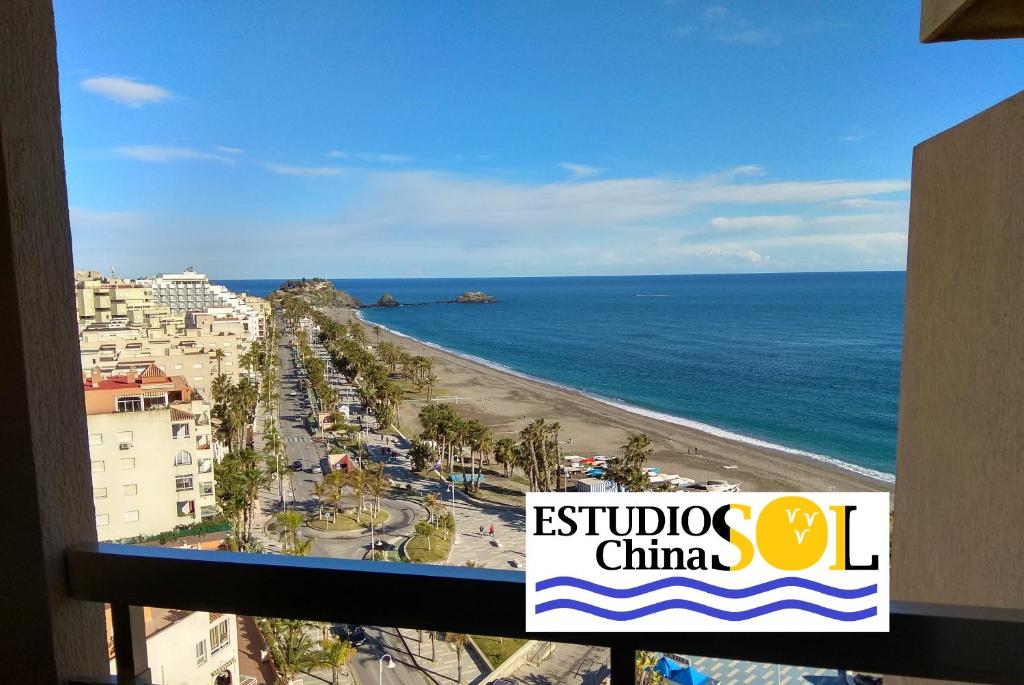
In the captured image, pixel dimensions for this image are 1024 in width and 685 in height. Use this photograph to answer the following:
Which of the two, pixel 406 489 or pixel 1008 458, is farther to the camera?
pixel 406 489

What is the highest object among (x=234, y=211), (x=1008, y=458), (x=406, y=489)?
(x=234, y=211)

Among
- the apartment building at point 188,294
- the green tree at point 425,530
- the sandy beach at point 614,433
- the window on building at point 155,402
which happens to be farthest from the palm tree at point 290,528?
the apartment building at point 188,294

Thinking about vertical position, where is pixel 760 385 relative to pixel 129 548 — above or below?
below

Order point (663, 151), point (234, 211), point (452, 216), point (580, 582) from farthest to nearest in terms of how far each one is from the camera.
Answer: point (452, 216) < point (663, 151) < point (234, 211) < point (580, 582)

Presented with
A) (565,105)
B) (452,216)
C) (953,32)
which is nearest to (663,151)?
(565,105)

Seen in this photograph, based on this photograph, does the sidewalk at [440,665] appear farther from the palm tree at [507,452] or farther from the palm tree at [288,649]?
the palm tree at [507,452]

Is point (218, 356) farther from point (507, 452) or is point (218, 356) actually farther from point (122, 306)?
point (122, 306)

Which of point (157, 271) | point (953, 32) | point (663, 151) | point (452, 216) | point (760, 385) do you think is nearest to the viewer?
point (953, 32)

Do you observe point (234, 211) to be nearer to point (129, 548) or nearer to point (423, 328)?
point (423, 328)
